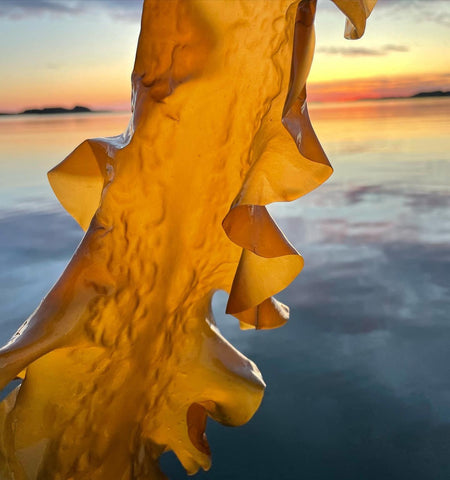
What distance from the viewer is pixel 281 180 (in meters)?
0.53

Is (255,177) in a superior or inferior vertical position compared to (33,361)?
superior

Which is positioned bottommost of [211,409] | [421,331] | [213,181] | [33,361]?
[421,331]

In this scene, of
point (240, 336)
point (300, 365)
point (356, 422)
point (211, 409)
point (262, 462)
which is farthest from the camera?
point (240, 336)

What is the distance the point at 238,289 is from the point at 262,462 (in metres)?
0.60

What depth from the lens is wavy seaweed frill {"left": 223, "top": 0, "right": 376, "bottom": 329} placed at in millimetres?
516

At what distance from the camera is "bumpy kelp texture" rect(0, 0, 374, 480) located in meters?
0.52

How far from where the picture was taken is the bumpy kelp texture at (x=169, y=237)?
1.69 feet

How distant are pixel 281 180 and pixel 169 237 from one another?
117mm

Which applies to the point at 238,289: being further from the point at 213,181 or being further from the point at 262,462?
the point at 262,462

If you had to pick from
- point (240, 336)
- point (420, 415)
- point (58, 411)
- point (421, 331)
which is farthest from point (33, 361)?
point (421, 331)

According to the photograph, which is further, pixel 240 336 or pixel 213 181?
pixel 240 336

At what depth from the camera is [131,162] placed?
1.79 feet

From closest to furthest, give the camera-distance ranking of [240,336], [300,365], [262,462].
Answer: [262,462] < [300,365] < [240,336]

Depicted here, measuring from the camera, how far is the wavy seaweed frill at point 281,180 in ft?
1.69
